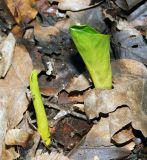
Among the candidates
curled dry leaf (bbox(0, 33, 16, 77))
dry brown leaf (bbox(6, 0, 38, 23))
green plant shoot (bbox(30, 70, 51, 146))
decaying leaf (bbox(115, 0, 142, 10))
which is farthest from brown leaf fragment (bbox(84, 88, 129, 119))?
dry brown leaf (bbox(6, 0, 38, 23))

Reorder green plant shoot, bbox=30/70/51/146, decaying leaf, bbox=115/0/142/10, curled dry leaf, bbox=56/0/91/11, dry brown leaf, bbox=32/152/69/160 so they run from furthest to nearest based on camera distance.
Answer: curled dry leaf, bbox=56/0/91/11 → decaying leaf, bbox=115/0/142/10 → dry brown leaf, bbox=32/152/69/160 → green plant shoot, bbox=30/70/51/146

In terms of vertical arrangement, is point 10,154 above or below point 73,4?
below

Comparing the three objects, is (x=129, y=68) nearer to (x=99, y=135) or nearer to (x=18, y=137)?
(x=99, y=135)

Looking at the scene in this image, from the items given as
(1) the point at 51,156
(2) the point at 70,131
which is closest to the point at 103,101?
(2) the point at 70,131

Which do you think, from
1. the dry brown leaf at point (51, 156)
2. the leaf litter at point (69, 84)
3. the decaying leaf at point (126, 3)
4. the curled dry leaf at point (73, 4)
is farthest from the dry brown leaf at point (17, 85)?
the decaying leaf at point (126, 3)

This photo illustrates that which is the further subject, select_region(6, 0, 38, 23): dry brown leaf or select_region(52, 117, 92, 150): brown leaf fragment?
select_region(6, 0, 38, 23): dry brown leaf

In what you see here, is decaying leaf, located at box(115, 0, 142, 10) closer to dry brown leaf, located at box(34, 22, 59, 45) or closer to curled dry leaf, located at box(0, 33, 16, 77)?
dry brown leaf, located at box(34, 22, 59, 45)

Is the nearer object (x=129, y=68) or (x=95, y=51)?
(x=95, y=51)
